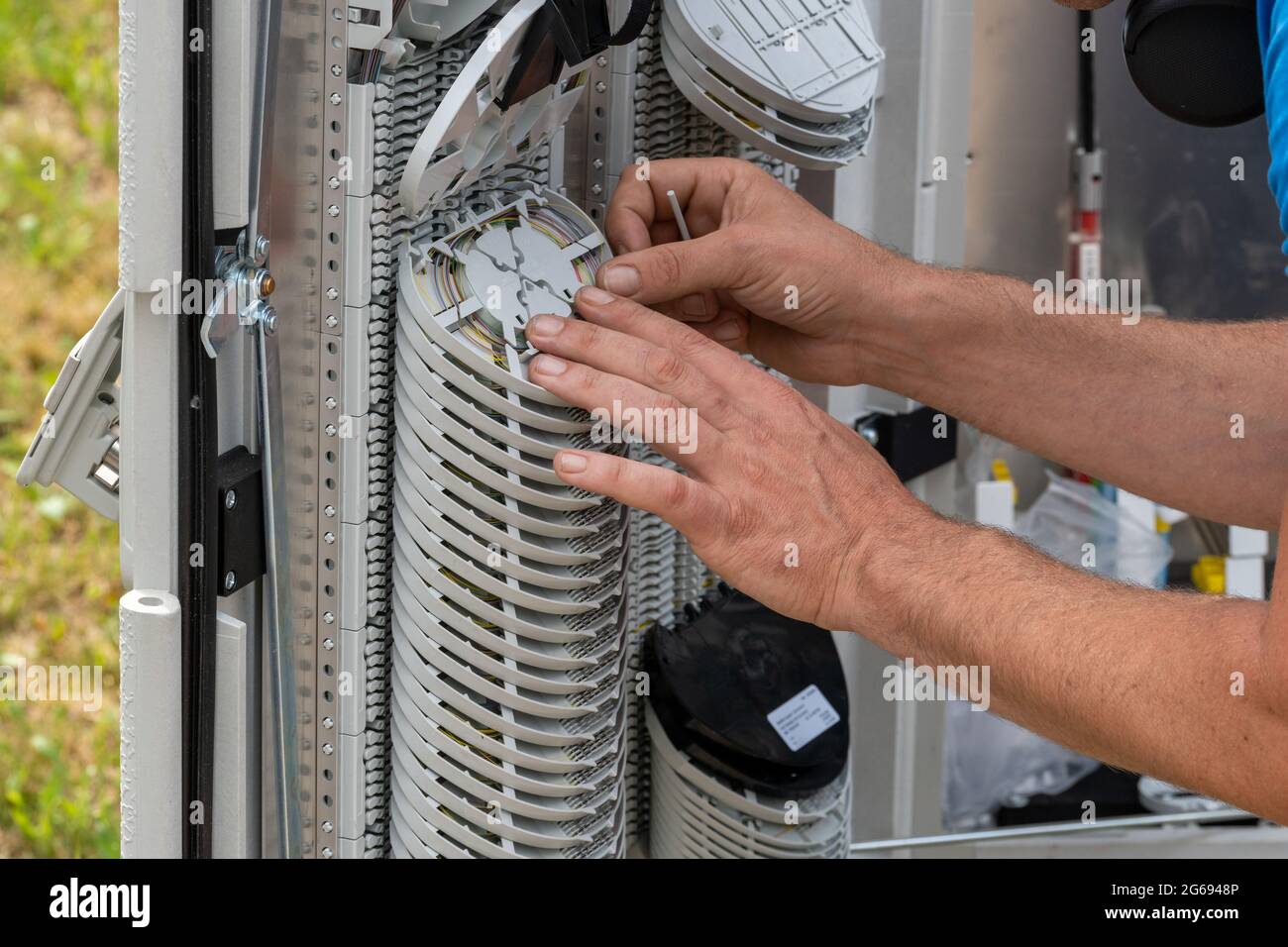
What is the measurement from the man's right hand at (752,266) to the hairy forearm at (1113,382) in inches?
1.8

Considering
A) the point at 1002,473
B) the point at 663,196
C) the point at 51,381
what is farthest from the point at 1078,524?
the point at 51,381

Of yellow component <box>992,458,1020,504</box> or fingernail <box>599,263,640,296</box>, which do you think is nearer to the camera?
fingernail <box>599,263,640,296</box>

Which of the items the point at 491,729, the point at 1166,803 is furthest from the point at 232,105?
the point at 1166,803

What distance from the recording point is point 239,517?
1.21 m

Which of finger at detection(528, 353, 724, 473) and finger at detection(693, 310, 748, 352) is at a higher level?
finger at detection(693, 310, 748, 352)

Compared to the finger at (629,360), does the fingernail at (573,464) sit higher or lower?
lower

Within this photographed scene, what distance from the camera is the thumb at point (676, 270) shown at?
130cm

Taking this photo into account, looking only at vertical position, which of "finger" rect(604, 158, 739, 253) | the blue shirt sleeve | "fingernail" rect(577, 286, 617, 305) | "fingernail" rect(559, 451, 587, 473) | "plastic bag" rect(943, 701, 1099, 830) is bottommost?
"plastic bag" rect(943, 701, 1099, 830)

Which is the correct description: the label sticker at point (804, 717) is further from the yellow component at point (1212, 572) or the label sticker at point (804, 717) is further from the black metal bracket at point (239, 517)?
the yellow component at point (1212, 572)

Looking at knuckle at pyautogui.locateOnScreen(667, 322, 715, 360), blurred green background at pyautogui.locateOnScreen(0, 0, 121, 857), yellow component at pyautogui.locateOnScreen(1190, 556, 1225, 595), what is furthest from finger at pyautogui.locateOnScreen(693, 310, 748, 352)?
blurred green background at pyautogui.locateOnScreen(0, 0, 121, 857)

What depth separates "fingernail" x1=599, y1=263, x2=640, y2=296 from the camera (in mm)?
1298

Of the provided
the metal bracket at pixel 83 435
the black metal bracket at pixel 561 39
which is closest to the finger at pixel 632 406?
the black metal bracket at pixel 561 39

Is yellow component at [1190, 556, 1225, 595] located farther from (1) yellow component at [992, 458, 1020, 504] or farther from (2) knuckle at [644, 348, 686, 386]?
(2) knuckle at [644, 348, 686, 386]

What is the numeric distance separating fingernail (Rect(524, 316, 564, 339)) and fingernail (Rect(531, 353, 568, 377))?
0.02 metres
